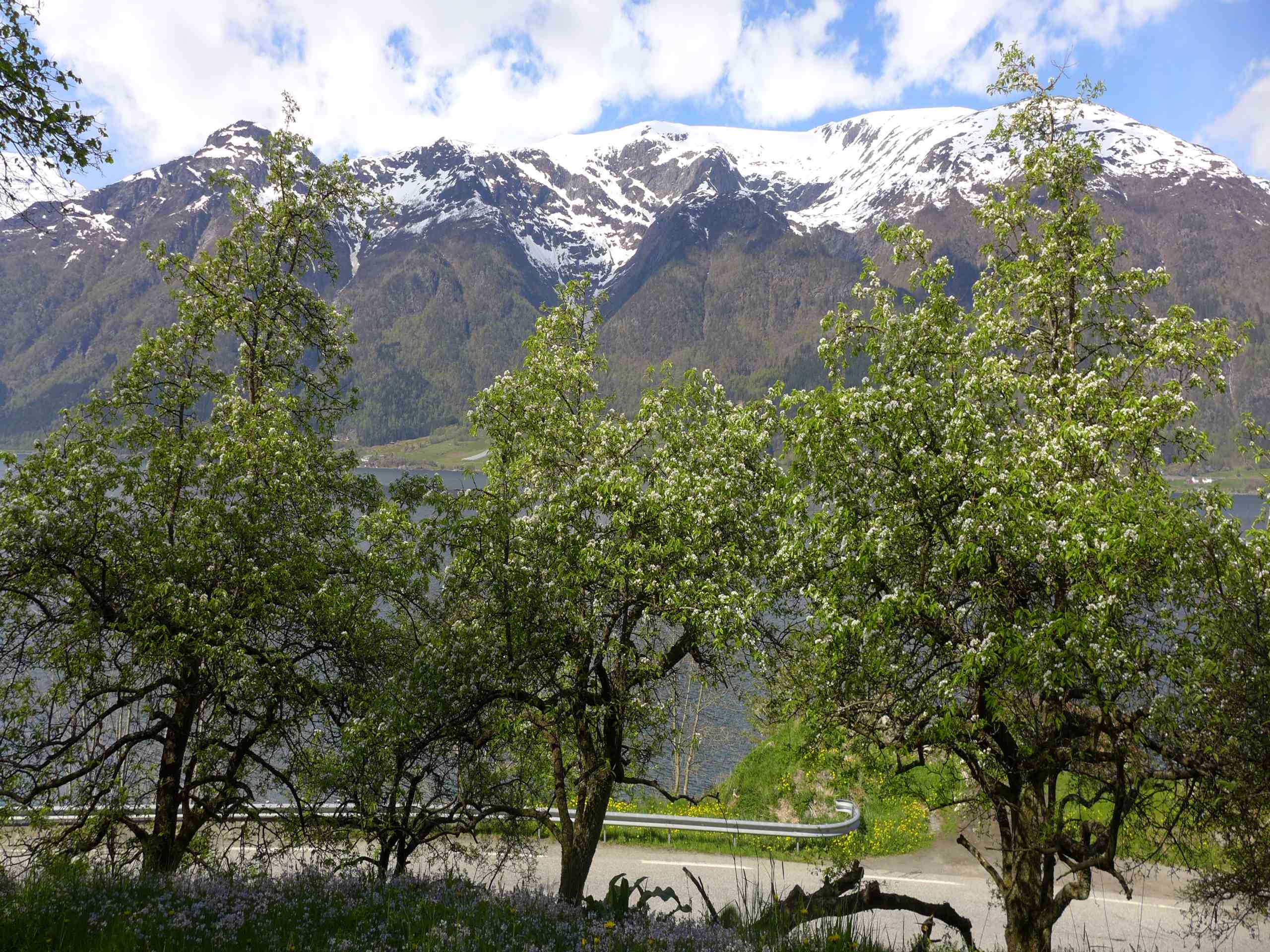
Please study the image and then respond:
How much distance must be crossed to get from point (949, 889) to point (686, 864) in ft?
27.1

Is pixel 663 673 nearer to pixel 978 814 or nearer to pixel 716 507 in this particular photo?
pixel 716 507

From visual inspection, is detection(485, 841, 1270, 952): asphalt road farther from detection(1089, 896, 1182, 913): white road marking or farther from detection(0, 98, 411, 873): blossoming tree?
detection(0, 98, 411, 873): blossoming tree

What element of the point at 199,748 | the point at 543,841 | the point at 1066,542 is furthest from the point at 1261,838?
the point at 543,841

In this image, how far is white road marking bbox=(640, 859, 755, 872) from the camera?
83.1 ft

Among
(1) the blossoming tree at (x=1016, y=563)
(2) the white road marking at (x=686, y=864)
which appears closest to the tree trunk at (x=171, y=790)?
(1) the blossoming tree at (x=1016, y=563)

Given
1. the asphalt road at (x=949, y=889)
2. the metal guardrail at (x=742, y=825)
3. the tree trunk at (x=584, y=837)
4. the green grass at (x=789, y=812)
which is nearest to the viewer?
the tree trunk at (x=584, y=837)

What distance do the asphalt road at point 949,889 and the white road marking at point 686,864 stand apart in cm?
4

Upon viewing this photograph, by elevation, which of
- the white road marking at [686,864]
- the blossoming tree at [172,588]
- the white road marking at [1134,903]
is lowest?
the white road marking at [1134,903]

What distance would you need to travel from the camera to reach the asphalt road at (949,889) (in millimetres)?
18875

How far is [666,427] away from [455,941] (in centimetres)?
1175

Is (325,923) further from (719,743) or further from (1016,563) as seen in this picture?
(719,743)

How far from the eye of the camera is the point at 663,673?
48.9ft

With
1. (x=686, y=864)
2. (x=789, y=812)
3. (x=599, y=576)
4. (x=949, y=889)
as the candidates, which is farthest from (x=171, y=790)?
(x=789, y=812)

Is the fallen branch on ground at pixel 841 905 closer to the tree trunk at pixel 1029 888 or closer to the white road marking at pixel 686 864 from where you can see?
the tree trunk at pixel 1029 888
